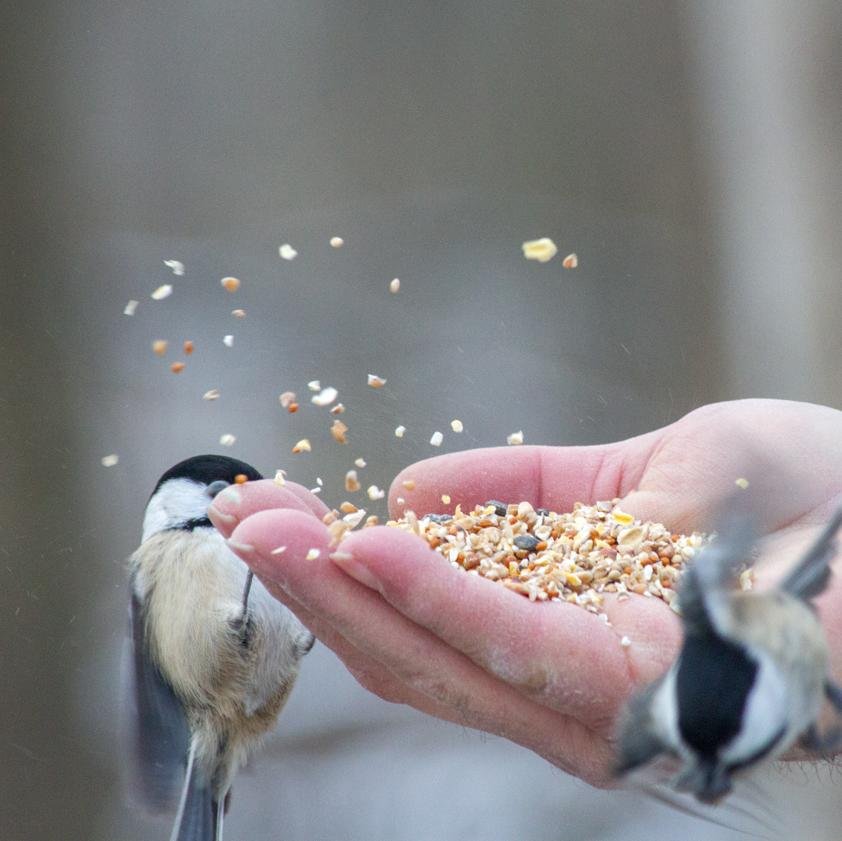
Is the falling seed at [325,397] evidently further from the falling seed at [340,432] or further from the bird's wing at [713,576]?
the bird's wing at [713,576]

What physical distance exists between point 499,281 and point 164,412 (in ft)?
1.45

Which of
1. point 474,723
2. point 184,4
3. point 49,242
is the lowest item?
point 474,723

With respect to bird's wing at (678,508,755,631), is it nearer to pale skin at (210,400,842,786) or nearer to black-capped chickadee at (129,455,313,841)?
pale skin at (210,400,842,786)

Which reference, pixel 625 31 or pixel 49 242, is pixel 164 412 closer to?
pixel 49 242

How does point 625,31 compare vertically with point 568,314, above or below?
above

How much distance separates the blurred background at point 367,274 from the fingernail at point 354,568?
1.21 ft

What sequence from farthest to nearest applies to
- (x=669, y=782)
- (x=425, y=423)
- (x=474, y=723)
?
1. (x=425, y=423)
2. (x=474, y=723)
3. (x=669, y=782)

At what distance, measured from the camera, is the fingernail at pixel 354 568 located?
582 mm

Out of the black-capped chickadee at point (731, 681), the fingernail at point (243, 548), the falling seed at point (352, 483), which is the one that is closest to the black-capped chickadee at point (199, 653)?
the falling seed at point (352, 483)

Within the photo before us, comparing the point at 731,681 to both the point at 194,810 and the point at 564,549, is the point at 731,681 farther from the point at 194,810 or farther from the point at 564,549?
the point at 194,810

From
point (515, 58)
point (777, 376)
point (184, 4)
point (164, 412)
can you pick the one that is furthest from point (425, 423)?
point (184, 4)

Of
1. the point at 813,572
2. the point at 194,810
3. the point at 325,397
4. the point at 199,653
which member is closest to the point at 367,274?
the point at 325,397

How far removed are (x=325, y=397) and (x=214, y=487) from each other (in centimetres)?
12

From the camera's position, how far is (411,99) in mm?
1441
